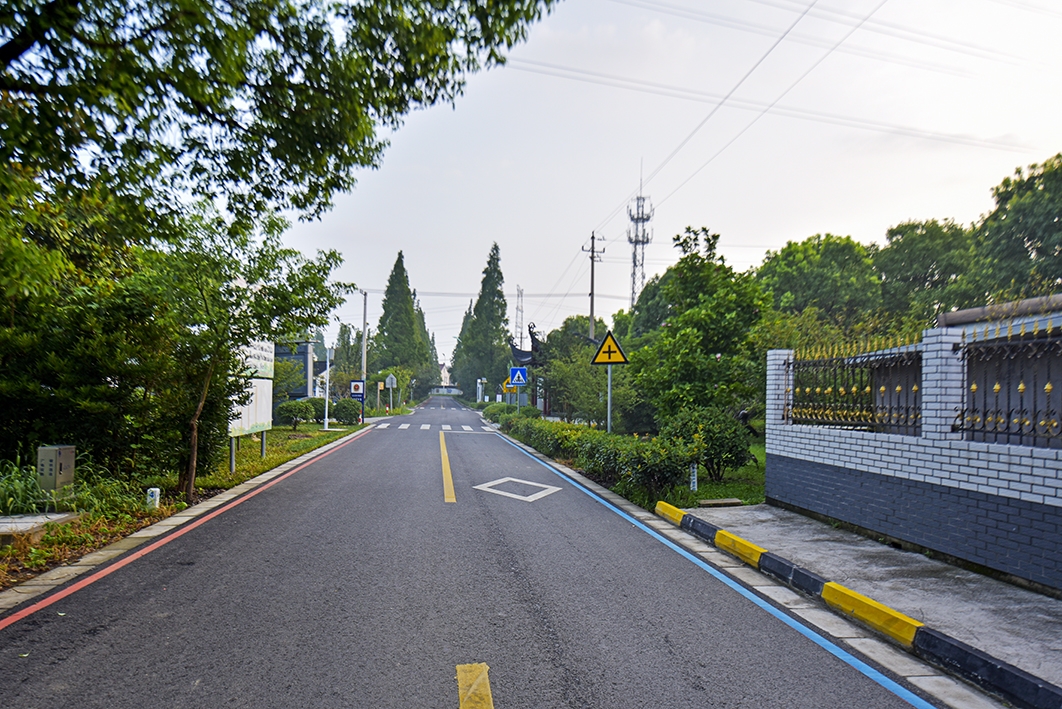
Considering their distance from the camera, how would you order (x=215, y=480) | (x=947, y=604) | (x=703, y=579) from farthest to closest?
1. (x=215, y=480)
2. (x=703, y=579)
3. (x=947, y=604)

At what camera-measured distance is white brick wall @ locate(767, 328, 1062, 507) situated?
5516 millimetres

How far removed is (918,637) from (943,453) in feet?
8.40

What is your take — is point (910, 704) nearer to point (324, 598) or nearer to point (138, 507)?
point (324, 598)

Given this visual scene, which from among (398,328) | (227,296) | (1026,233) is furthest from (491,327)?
(227,296)

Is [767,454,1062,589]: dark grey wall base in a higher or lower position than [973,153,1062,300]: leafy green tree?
lower

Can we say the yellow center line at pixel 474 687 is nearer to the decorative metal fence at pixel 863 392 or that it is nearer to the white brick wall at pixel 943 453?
the white brick wall at pixel 943 453

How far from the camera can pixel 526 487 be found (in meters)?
12.0

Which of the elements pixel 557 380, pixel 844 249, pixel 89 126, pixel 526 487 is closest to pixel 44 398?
pixel 89 126

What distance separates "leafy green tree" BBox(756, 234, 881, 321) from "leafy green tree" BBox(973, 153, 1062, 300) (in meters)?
8.70

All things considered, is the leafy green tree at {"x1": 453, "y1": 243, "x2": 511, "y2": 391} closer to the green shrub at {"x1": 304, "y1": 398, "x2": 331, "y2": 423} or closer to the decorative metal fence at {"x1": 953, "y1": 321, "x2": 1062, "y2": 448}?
the green shrub at {"x1": 304, "y1": 398, "x2": 331, "y2": 423}

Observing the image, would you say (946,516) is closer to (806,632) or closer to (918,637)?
(918,637)

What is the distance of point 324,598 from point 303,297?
623 cm

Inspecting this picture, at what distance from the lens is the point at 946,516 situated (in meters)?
6.43

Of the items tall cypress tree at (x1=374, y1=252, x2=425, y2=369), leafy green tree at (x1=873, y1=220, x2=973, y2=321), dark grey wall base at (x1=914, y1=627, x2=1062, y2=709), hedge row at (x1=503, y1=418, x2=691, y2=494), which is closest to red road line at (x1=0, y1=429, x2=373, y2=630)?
hedge row at (x1=503, y1=418, x2=691, y2=494)
